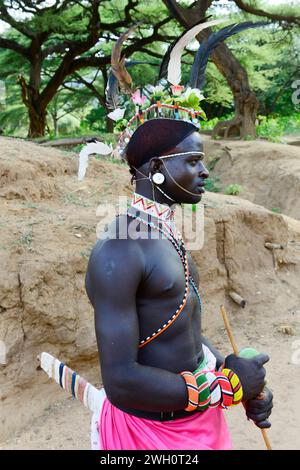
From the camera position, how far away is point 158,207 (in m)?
1.90

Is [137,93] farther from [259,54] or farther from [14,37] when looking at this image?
[14,37]

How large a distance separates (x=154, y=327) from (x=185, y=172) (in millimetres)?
590

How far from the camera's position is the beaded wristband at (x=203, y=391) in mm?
1672

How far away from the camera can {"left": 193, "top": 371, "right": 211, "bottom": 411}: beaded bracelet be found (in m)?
1.67

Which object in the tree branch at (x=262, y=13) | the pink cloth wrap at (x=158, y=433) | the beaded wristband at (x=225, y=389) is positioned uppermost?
the tree branch at (x=262, y=13)

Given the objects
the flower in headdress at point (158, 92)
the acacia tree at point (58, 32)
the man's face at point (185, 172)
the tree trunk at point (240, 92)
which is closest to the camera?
the man's face at point (185, 172)

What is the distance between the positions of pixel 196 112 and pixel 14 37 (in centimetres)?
1897

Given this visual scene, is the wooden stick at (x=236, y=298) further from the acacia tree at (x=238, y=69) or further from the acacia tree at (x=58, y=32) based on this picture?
the acacia tree at (x=58, y=32)

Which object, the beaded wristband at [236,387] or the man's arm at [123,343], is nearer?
the man's arm at [123,343]

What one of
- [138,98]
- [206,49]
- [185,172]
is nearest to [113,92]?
[138,98]

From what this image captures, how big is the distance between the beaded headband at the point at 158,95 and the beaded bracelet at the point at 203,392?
3.01 feet

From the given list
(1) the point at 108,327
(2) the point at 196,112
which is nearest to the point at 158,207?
(2) the point at 196,112

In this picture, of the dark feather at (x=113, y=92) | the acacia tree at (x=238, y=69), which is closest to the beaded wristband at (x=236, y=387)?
the dark feather at (x=113, y=92)

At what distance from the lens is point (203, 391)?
1.68m
